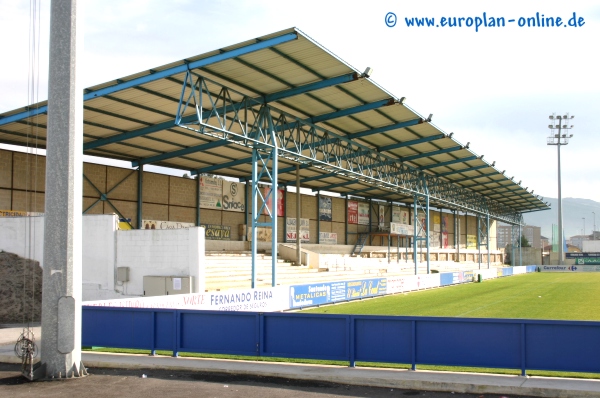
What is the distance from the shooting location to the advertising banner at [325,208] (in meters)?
56.8

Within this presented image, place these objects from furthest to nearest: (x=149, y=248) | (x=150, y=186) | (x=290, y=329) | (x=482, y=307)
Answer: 1. (x=150, y=186)
2. (x=482, y=307)
3. (x=149, y=248)
4. (x=290, y=329)

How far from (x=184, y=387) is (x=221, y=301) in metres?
10.7

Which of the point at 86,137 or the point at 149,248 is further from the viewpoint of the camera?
the point at 86,137

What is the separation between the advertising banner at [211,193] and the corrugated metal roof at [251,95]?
0.90 m

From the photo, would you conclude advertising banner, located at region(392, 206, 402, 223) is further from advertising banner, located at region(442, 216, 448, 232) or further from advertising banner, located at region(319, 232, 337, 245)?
advertising banner, located at region(319, 232, 337, 245)

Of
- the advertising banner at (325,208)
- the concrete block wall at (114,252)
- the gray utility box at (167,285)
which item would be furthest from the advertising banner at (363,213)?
the gray utility box at (167,285)

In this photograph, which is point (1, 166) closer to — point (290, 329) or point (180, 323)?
point (180, 323)

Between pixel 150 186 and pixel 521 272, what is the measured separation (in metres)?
57.5

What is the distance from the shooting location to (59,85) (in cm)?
1198

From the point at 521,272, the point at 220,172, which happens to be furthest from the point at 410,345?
the point at 521,272

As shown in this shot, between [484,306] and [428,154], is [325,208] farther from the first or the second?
[484,306]

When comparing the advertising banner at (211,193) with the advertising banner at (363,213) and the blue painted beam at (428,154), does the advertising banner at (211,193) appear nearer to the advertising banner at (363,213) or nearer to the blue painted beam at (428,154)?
the blue painted beam at (428,154)

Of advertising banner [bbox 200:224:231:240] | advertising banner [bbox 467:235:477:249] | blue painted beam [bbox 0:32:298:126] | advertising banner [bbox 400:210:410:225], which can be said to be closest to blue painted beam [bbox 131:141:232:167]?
advertising banner [bbox 200:224:231:240]

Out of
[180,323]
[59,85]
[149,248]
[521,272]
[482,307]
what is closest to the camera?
[59,85]
